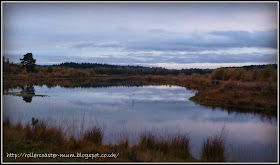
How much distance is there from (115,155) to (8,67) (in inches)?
152

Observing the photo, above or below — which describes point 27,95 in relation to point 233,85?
below

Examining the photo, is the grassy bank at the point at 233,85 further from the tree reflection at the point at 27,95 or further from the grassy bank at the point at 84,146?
the grassy bank at the point at 84,146

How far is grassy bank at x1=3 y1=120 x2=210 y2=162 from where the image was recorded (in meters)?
5.01

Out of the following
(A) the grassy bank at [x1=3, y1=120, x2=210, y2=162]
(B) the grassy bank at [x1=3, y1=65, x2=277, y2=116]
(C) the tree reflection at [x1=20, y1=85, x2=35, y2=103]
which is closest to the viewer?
(A) the grassy bank at [x1=3, y1=120, x2=210, y2=162]

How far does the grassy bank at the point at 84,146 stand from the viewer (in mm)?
5008

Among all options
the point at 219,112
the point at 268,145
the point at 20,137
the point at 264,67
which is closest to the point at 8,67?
the point at 20,137

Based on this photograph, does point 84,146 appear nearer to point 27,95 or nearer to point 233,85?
point 233,85

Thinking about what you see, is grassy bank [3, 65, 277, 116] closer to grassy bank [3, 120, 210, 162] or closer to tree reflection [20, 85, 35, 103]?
tree reflection [20, 85, 35, 103]

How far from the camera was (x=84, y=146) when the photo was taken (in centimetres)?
567

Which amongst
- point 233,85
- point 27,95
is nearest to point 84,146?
point 233,85

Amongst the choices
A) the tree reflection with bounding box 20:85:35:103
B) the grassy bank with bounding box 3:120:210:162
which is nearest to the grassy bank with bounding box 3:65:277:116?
the tree reflection with bounding box 20:85:35:103

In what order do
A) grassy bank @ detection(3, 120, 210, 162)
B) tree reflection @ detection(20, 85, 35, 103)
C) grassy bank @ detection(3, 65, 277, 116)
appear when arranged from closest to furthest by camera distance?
1. grassy bank @ detection(3, 120, 210, 162)
2. grassy bank @ detection(3, 65, 277, 116)
3. tree reflection @ detection(20, 85, 35, 103)

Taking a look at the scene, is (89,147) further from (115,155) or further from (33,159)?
(33,159)

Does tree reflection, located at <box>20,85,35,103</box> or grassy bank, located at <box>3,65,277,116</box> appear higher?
grassy bank, located at <box>3,65,277,116</box>
